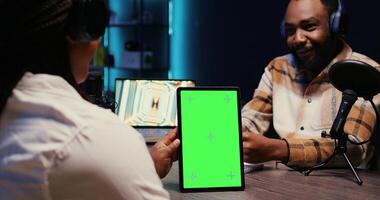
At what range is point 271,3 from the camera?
3342 mm

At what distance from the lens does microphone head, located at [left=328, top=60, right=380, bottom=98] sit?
139 cm

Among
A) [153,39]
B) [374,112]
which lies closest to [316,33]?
[374,112]

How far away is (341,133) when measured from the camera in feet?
4.87

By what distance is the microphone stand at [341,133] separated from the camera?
1.45m

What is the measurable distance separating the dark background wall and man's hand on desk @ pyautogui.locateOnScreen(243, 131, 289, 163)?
1105 mm

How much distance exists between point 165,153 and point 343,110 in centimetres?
52

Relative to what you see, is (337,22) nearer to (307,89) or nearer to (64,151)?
(307,89)

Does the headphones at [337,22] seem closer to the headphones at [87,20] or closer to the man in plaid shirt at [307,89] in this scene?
the man in plaid shirt at [307,89]

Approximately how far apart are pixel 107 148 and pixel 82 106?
68 millimetres

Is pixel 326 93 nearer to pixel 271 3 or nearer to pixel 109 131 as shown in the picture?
pixel 109 131

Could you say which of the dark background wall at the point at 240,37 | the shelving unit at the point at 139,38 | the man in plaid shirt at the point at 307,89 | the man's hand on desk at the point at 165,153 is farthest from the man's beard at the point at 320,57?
the shelving unit at the point at 139,38

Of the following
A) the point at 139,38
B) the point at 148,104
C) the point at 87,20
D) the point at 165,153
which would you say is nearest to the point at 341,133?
the point at 165,153

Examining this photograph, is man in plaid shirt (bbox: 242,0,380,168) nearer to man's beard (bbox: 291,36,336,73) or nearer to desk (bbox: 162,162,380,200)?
man's beard (bbox: 291,36,336,73)

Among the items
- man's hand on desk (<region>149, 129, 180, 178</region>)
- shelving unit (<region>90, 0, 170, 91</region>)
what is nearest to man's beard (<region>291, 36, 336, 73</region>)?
man's hand on desk (<region>149, 129, 180, 178</region>)
